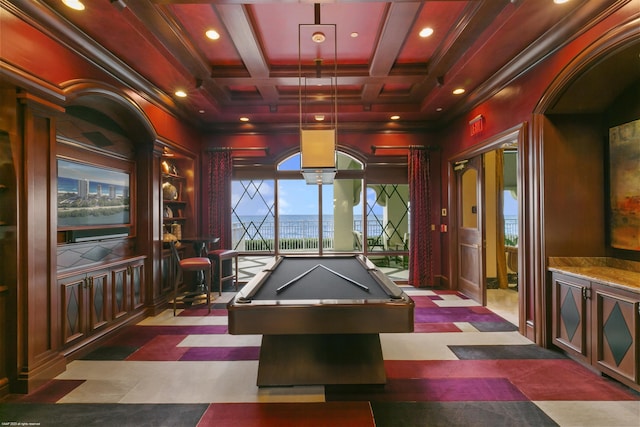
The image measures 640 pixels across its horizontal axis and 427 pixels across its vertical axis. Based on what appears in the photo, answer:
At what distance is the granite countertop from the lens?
2.34 m

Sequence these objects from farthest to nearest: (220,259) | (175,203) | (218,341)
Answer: (175,203) → (220,259) → (218,341)

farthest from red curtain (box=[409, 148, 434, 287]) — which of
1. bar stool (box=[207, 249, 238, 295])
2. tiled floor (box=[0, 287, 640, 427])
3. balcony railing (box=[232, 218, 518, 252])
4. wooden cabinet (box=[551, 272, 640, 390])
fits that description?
bar stool (box=[207, 249, 238, 295])

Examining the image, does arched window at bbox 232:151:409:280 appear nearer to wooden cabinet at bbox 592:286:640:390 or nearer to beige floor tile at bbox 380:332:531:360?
beige floor tile at bbox 380:332:531:360

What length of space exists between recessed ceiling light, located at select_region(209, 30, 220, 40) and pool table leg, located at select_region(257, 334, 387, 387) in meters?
3.03

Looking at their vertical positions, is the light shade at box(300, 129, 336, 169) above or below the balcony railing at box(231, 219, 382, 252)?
above

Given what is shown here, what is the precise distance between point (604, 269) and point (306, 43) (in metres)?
3.78

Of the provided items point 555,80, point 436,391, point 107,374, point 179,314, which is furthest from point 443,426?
point 179,314

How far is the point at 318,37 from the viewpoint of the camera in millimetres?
3135

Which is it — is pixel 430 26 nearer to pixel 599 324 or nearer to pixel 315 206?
pixel 599 324

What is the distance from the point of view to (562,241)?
303 cm

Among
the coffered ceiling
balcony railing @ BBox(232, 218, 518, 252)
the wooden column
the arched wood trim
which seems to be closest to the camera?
the arched wood trim

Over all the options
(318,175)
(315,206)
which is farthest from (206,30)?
(315,206)

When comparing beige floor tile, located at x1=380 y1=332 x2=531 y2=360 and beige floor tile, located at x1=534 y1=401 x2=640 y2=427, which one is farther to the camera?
beige floor tile, located at x1=380 y1=332 x2=531 y2=360

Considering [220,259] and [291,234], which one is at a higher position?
[291,234]
